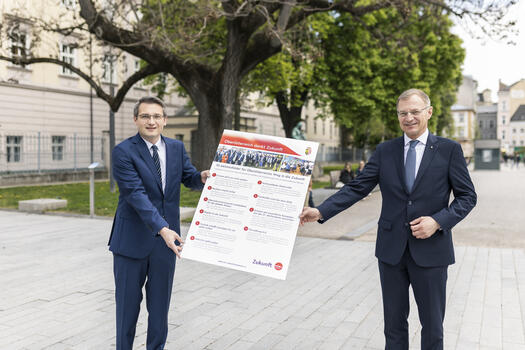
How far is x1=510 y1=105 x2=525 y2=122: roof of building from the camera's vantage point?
437 feet

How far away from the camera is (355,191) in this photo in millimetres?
3695

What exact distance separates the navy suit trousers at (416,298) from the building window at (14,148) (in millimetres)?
23317

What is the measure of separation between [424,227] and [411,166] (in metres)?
0.44

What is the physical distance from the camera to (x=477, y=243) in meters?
9.99

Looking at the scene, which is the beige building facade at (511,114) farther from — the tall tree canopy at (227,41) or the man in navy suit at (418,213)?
the man in navy suit at (418,213)

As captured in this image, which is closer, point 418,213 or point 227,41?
point 418,213

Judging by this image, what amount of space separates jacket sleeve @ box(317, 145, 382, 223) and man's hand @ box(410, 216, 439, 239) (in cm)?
51

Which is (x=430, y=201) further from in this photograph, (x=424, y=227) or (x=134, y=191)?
(x=134, y=191)

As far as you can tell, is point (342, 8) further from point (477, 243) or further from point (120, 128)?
point (120, 128)

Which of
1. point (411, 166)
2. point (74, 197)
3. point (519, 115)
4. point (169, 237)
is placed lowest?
point (74, 197)

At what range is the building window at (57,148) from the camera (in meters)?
25.9

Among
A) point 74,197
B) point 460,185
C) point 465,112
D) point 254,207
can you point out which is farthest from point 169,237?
point 465,112

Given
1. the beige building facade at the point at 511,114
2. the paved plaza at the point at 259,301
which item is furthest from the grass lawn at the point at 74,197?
the beige building facade at the point at 511,114

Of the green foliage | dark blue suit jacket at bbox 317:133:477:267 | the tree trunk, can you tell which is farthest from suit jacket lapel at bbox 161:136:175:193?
the tree trunk
